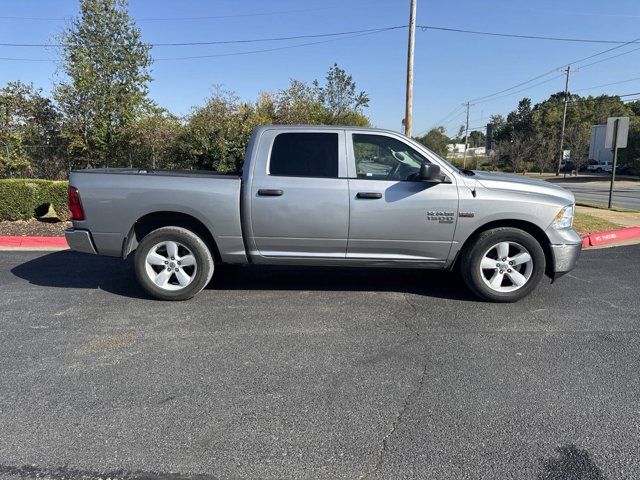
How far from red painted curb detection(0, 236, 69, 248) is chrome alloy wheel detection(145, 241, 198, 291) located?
13.1ft

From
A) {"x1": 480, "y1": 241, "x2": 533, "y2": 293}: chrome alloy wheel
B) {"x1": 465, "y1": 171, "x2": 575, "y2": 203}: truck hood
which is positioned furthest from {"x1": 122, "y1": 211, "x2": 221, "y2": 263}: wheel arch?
{"x1": 480, "y1": 241, "x2": 533, "y2": 293}: chrome alloy wheel

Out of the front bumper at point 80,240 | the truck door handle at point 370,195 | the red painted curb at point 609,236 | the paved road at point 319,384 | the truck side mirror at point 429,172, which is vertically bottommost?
the paved road at point 319,384

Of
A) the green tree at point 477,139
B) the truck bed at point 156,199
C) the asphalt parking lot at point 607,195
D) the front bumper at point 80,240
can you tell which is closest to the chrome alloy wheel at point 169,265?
the truck bed at point 156,199

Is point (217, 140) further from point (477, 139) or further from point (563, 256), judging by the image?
point (477, 139)

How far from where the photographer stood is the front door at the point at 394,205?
16.4 ft

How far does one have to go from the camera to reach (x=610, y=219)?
11.9m

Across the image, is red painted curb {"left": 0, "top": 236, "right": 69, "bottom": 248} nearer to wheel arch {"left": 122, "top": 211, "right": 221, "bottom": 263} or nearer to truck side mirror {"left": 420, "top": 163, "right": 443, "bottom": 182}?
wheel arch {"left": 122, "top": 211, "right": 221, "bottom": 263}

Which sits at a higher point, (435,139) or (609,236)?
(435,139)

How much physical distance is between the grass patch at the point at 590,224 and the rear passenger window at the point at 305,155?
6.63 meters

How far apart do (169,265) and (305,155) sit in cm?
189

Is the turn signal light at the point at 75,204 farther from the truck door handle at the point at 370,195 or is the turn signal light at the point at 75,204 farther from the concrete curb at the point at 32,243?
A: the concrete curb at the point at 32,243

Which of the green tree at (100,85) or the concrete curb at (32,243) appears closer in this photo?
the concrete curb at (32,243)

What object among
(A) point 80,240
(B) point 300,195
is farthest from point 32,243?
(B) point 300,195

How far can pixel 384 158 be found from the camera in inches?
204
